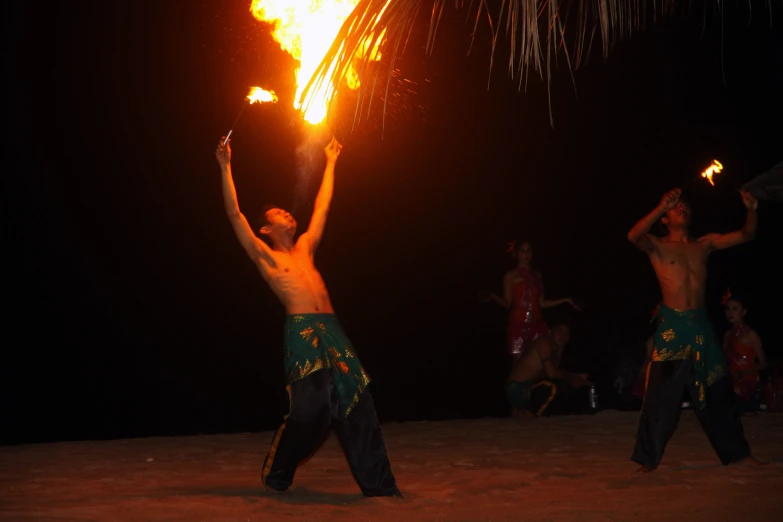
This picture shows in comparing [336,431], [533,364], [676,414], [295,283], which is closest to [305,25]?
[295,283]

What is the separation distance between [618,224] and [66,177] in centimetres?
575

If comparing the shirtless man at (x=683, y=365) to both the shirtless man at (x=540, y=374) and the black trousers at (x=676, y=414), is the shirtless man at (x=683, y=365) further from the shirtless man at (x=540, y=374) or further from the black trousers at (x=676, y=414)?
the shirtless man at (x=540, y=374)

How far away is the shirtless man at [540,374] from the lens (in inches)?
348

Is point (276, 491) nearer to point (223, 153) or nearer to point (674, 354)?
point (223, 153)

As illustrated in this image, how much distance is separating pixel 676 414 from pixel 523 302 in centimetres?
386

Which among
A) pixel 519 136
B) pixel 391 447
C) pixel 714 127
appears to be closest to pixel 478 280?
pixel 519 136

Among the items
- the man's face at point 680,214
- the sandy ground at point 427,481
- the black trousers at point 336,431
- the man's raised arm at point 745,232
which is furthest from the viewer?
the man's face at point 680,214

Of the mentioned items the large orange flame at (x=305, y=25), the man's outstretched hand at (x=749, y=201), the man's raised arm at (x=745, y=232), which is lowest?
the man's raised arm at (x=745, y=232)

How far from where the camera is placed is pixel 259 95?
4.93 metres

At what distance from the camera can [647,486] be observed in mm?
4875

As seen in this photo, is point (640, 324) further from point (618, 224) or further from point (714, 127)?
point (714, 127)

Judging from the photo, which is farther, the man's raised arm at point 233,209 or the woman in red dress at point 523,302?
the woman in red dress at point 523,302

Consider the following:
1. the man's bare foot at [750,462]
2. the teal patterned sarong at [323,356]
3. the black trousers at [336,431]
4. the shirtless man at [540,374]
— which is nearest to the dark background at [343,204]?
the teal patterned sarong at [323,356]

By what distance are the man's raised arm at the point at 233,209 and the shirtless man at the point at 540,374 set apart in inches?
173
